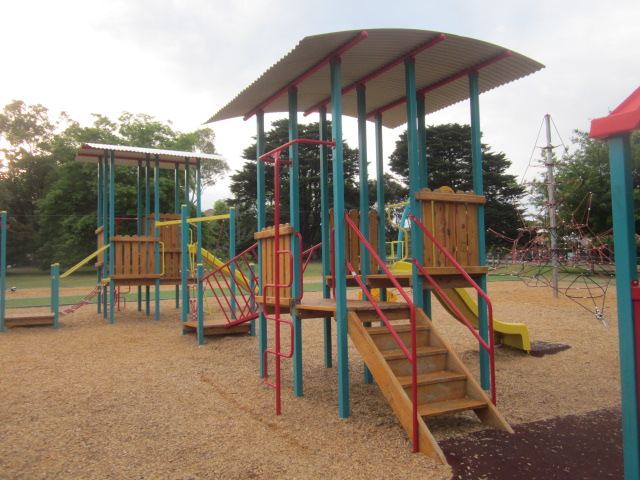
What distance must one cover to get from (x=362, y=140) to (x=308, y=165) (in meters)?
38.8

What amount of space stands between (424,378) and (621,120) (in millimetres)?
3221

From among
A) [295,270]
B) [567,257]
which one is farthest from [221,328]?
[567,257]

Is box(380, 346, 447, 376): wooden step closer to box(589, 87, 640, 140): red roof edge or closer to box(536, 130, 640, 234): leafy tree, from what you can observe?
box(589, 87, 640, 140): red roof edge

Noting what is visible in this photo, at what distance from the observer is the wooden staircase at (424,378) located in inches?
190

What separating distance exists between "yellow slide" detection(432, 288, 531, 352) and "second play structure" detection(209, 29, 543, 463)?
54.8 inches

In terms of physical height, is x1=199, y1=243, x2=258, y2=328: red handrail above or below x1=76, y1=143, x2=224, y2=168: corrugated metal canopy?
below

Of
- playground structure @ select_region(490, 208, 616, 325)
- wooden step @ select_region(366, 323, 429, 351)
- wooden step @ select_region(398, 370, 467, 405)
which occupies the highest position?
playground structure @ select_region(490, 208, 616, 325)

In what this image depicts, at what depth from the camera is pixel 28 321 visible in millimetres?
12938

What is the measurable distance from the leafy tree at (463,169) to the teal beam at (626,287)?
143 ft

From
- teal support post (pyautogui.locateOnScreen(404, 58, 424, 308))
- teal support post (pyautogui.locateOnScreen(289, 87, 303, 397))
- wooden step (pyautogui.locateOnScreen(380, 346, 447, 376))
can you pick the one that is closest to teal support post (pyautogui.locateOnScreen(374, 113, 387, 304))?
teal support post (pyautogui.locateOnScreen(404, 58, 424, 308))

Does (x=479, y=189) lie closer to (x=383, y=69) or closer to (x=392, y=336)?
(x=383, y=69)

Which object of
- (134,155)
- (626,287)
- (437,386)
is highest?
(134,155)

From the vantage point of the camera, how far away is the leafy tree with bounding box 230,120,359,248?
147ft

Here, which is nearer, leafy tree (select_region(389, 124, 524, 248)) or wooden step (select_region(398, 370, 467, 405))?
wooden step (select_region(398, 370, 467, 405))
